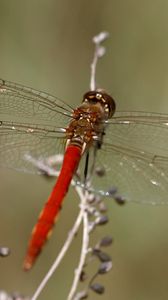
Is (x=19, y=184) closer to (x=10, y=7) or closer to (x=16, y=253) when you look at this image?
(x=16, y=253)

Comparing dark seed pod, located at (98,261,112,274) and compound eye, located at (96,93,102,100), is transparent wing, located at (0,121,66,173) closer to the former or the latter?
compound eye, located at (96,93,102,100)

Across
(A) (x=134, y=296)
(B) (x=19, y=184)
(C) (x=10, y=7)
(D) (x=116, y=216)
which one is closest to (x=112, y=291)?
(A) (x=134, y=296)

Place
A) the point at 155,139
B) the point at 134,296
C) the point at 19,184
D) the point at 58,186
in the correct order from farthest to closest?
the point at 19,184
the point at 134,296
the point at 155,139
the point at 58,186

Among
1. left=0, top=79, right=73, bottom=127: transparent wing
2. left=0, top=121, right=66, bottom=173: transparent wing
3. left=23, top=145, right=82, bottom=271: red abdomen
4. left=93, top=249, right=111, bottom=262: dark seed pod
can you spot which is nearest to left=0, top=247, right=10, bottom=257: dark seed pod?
left=23, top=145, right=82, bottom=271: red abdomen

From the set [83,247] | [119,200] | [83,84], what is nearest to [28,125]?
[119,200]

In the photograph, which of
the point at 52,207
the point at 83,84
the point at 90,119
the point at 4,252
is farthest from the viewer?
the point at 83,84

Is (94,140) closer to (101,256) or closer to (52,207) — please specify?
(52,207)

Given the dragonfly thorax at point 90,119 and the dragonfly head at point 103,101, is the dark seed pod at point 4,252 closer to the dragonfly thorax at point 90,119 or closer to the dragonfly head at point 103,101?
the dragonfly thorax at point 90,119
